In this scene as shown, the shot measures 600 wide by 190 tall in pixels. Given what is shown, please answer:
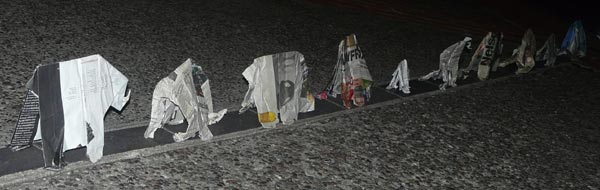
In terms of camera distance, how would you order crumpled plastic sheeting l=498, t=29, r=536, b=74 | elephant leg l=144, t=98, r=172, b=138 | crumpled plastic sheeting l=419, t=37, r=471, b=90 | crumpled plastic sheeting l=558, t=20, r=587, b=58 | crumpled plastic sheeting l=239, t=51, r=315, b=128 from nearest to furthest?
1. elephant leg l=144, t=98, r=172, b=138
2. crumpled plastic sheeting l=239, t=51, r=315, b=128
3. crumpled plastic sheeting l=419, t=37, r=471, b=90
4. crumpled plastic sheeting l=498, t=29, r=536, b=74
5. crumpled plastic sheeting l=558, t=20, r=587, b=58

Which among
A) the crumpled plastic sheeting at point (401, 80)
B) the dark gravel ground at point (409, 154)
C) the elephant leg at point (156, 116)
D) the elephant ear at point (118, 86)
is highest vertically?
the elephant ear at point (118, 86)

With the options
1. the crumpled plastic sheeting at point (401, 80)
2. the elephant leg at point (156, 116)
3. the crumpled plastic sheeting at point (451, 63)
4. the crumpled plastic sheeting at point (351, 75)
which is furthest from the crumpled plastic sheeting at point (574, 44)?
the elephant leg at point (156, 116)

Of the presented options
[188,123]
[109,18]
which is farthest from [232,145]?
[109,18]

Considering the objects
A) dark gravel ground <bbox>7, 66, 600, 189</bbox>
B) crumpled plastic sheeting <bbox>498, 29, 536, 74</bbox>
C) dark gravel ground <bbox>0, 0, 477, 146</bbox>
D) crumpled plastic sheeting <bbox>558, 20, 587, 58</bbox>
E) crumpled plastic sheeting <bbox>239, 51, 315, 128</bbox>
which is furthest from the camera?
crumpled plastic sheeting <bbox>558, 20, 587, 58</bbox>

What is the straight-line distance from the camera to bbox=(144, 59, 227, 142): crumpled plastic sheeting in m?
3.49

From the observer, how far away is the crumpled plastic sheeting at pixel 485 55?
17.9 ft

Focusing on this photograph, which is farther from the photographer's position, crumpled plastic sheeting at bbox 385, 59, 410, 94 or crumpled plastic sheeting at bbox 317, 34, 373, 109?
crumpled plastic sheeting at bbox 385, 59, 410, 94

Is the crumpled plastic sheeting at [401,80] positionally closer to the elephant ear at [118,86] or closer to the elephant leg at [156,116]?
the elephant leg at [156,116]

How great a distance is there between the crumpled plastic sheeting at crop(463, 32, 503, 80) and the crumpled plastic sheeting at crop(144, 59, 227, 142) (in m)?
2.41

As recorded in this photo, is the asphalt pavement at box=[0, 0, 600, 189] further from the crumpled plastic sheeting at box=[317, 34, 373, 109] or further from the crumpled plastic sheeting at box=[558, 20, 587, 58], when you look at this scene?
the crumpled plastic sheeting at box=[558, 20, 587, 58]

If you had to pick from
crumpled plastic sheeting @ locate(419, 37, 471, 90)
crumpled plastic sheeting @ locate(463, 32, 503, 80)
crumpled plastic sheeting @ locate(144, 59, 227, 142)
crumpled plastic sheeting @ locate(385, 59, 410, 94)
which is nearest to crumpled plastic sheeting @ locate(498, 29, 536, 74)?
crumpled plastic sheeting @ locate(463, 32, 503, 80)

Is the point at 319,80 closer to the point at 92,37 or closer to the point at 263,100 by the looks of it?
the point at 263,100

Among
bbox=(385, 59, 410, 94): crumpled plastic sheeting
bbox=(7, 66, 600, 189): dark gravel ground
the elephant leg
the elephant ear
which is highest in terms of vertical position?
the elephant ear

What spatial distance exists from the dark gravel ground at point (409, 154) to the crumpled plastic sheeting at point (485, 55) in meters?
0.20
